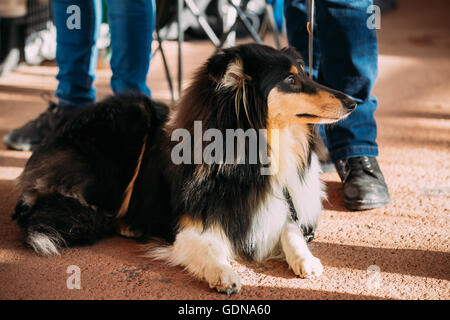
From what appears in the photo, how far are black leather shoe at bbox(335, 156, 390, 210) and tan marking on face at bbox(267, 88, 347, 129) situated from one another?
0.66 m

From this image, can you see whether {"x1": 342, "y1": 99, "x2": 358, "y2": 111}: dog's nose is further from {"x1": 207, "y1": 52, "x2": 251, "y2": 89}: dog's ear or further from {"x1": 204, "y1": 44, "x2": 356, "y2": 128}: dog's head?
{"x1": 207, "y1": 52, "x2": 251, "y2": 89}: dog's ear

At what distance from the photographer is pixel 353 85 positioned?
104 inches

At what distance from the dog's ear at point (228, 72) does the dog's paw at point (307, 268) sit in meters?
0.69

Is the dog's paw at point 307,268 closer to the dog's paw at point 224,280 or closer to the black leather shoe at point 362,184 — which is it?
the dog's paw at point 224,280

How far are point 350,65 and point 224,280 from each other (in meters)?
1.29

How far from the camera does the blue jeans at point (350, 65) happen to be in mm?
2547

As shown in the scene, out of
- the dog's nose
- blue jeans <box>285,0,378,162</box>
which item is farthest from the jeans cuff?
the dog's nose

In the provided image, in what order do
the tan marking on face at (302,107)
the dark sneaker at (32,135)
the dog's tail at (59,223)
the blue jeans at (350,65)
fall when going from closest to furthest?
1. the tan marking on face at (302,107)
2. the dog's tail at (59,223)
3. the blue jeans at (350,65)
4. the dark sneaker at (32,135)

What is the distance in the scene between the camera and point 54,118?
315 cm

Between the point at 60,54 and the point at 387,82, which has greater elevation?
the point at 60,54

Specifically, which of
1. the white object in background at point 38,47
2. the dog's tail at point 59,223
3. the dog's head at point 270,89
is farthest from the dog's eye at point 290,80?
the white object in background at point 38,47

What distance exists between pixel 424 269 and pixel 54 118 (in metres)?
2.18
